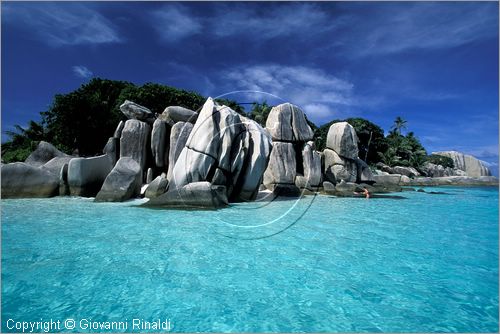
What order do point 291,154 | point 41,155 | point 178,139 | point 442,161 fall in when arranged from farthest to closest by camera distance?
point 442,161, point 291,154, point 41,155, point 178,139

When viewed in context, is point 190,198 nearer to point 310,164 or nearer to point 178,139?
point 178,139

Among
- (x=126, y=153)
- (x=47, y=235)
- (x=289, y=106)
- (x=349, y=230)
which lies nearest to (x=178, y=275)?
(x=47, y=235)

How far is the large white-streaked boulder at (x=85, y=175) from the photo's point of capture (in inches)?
512

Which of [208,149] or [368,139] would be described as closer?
[208,149]

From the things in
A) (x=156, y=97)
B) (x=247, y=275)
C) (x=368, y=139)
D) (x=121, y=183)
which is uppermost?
(x=156, y=97)

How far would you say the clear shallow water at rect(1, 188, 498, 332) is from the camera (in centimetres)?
344

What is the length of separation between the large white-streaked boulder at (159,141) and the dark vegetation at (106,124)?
493 centimetres

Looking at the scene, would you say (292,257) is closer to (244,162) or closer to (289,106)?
(244,162)

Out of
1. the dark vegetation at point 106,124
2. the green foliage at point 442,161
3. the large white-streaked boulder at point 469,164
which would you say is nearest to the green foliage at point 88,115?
the dark vegetation at point 106,124

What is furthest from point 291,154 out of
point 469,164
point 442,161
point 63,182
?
point 469,164

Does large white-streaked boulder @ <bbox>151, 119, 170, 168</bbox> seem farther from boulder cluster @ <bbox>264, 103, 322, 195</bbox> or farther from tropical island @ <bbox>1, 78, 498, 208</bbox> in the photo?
boulder cluster @ <bbox>264, 103, 322, 195</bbox>

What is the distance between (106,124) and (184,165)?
1547 centimetres

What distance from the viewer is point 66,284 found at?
13.4ft

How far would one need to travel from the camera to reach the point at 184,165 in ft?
40.8
